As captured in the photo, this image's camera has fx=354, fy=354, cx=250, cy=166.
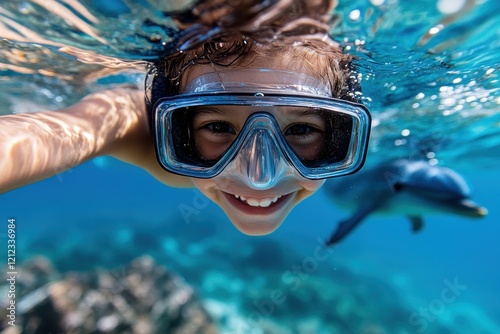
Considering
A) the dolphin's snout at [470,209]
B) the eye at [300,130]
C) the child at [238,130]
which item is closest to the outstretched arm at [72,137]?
the child at [238,130]

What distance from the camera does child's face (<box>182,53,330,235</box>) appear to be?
10.9 feet

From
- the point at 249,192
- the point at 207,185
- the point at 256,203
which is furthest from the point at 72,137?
the point at 256,203

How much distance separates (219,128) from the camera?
3320 mm

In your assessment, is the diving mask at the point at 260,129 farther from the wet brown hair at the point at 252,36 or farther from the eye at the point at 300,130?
the wet brown hair at the point at 252,36

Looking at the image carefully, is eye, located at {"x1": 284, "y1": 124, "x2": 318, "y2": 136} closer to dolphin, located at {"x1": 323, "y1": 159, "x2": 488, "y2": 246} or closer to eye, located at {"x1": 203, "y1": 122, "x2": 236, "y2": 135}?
eye, located at {"x1": 203, "y1": 122, "x2": 236, "y2": 135}

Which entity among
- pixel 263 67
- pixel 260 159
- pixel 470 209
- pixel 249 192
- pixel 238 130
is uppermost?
pixel 263 67

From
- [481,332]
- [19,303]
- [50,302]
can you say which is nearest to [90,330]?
[50,302]

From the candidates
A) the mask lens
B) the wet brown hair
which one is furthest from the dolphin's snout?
the mask lens

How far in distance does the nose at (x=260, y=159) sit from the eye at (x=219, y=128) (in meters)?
0.30

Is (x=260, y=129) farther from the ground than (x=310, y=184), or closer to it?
farther from the ground

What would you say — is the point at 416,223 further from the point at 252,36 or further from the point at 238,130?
the point at 238,130

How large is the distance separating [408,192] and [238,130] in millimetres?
7337

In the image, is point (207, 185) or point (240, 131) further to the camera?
point (207, 185)

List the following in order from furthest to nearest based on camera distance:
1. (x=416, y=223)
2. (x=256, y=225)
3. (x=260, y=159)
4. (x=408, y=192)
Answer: (x=416, y=223), (x=408, y=192), (x=256, y=225), (x=260, y=159)
